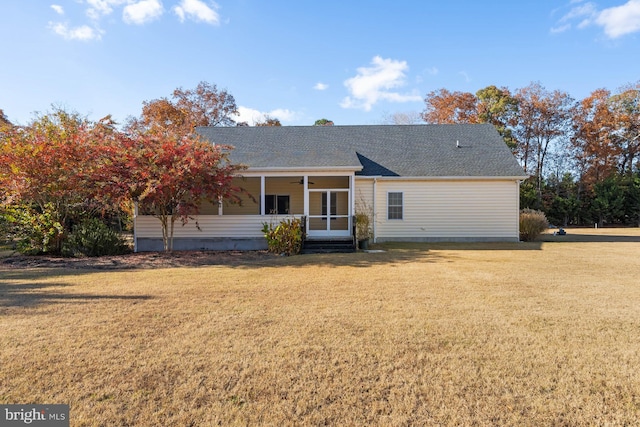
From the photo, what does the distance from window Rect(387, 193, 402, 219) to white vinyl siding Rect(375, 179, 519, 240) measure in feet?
0.80

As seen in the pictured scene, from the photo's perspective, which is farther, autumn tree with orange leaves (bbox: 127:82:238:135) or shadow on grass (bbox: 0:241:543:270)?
autumn tree with orange leaves (bbox: 127:82:238:135)

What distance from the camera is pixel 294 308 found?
525 centimetres

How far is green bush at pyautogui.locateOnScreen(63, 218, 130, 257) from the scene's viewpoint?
11547 mm

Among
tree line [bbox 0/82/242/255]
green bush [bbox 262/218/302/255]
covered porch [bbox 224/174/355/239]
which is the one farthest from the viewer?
covered porch [bbox 224/174/355/239]

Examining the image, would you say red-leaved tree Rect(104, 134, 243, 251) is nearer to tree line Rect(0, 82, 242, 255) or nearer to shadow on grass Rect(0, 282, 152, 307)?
tree line Rect(0, 82, 242, 255)

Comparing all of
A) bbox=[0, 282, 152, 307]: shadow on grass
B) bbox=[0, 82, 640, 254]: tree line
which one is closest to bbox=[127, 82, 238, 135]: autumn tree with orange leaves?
bbox=[0, 82, 640, 254]: tree line

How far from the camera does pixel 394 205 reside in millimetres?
15742

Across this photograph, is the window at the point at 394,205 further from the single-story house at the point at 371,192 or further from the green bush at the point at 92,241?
the green bush at the point at 92,241

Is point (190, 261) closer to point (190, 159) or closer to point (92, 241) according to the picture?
point (190, 159)

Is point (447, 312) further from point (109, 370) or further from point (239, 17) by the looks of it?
point (239, 17)

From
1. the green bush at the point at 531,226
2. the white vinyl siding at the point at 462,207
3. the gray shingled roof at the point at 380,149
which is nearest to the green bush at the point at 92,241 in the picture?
the gray shingled roof at the point at 380,149

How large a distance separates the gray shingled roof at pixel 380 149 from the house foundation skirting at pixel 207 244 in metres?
3.03

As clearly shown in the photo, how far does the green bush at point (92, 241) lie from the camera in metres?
11.5

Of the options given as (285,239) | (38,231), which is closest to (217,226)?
(285,239)
